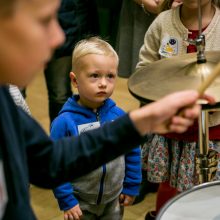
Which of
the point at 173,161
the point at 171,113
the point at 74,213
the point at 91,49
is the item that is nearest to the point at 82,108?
the point at 91,49

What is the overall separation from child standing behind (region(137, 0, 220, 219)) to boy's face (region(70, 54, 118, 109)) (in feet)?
0.64

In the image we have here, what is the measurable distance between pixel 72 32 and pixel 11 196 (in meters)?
1.38

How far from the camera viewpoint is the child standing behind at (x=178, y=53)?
4.63 feet

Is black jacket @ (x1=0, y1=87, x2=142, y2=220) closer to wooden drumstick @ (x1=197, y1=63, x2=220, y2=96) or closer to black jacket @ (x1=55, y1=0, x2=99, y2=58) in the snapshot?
wooden drumstick @ (x1=197, y1=63, x2=220, y2=96)

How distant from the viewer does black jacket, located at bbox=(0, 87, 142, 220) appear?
70 cm

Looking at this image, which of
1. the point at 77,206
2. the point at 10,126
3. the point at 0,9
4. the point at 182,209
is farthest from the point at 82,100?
the point at 0,9

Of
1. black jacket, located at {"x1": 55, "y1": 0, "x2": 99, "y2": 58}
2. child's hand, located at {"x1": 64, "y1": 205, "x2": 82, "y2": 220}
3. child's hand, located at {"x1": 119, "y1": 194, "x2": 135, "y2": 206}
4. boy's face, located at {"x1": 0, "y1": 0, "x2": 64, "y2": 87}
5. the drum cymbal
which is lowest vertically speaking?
child's hand, located at {"x1": 119, "y1": 194, "x2": 135, "y2": 206}

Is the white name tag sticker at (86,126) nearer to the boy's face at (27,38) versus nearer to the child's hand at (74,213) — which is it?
the child's hand at (74,213)

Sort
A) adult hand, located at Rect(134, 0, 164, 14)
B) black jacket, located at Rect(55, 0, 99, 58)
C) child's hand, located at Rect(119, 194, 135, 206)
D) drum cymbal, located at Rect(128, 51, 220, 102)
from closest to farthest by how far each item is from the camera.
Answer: drum cymbal, located at Rect(128, 51, 220, 102) → child's hand, located at Rect(119, 194, 135, 206) → adult hand, located at Rect(134, 0, 164, 14) → black jacket, located at Rect(55, 0, 99, 58)

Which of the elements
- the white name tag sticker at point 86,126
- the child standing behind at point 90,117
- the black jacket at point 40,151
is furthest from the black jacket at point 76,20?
the black jacket at point 40,151

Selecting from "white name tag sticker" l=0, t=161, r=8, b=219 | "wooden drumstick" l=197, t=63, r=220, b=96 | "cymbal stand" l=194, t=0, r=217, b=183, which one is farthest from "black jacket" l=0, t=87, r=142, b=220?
"cymbal stand" l=194, t=0, r=217, b=183

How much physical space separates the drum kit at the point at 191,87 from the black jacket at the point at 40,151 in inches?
8.7

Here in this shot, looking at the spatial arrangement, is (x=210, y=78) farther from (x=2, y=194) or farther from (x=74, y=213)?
(x=74, y=213)

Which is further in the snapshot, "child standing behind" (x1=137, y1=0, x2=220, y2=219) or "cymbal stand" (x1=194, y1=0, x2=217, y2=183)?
"child standing behind" (x1=137, y1=0, x2=220, y2=219)
